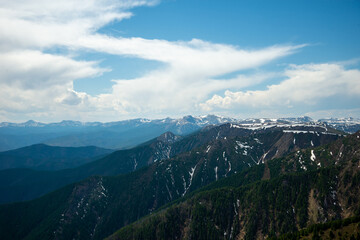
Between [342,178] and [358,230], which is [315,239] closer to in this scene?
[358,230]

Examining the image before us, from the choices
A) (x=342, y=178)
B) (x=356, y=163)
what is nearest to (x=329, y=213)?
(x=342, y=178)

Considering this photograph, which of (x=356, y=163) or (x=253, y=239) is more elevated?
(x=356, y=163)

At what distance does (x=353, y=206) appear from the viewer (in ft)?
572

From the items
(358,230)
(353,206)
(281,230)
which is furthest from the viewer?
(281,230)

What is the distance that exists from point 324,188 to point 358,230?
88495 mm

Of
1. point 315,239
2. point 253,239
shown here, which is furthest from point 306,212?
point 315,239

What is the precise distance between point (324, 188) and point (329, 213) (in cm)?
2150

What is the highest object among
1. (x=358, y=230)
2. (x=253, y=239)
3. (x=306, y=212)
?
(x=358, y=230)

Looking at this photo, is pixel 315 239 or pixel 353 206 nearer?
pixel 315 239

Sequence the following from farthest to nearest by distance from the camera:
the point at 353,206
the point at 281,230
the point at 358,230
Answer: the point at 281,230 < the point at 353,206 < the point at 358,230

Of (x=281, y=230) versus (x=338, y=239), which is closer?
(x=338, y=239)

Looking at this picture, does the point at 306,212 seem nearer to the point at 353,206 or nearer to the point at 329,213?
the point at 329,213

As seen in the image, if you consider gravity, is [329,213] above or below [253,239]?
above

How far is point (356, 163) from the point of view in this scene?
194250mm
